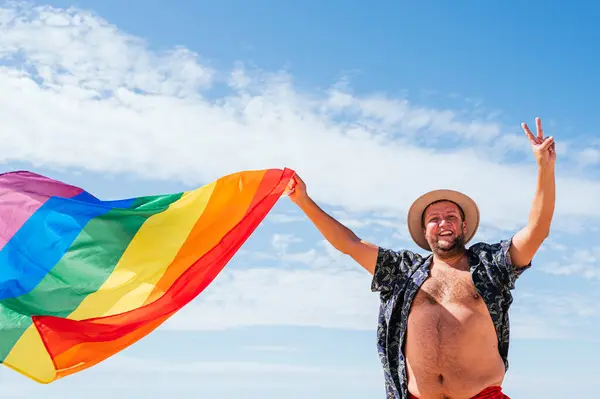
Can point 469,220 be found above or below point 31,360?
above

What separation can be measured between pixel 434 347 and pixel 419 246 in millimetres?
1189

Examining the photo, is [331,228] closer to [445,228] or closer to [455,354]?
[445,228]

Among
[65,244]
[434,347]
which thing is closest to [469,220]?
[434,347]

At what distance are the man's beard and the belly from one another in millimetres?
521

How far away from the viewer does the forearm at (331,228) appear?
22.4 ft

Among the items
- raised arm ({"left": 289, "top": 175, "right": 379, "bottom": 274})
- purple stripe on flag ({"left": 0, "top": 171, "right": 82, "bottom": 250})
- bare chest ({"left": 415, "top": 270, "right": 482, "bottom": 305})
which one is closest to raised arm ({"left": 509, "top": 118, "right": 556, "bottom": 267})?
bare chest ({"left": 415, "top": 270, "right": 482, "bottom": 305})

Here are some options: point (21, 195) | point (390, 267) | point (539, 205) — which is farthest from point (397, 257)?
point (21, 195)

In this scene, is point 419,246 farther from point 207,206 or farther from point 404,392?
point 207,206

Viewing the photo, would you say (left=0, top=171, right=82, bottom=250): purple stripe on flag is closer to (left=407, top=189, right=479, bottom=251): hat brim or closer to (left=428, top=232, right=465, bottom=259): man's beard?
(left=407, top=189, right=479, bottom=251): hat brim

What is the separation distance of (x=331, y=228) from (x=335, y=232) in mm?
57

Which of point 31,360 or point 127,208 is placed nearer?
point 31,360

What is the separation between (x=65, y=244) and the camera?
6926 mm

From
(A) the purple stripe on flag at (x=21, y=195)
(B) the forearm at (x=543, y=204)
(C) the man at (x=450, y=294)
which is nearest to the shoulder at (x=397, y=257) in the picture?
(C) the man at (x=450, y=294)

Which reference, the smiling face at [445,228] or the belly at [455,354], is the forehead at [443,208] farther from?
the belly at [455,354]
